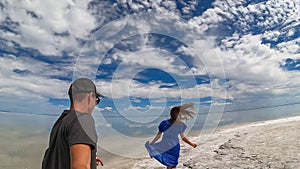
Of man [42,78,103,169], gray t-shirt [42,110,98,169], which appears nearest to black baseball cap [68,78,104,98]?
man [42,78,103,169]

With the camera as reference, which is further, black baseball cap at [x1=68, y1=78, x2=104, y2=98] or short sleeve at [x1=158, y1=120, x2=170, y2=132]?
short sleeve at [x1=158, y1=120, x2=170, y2=132]

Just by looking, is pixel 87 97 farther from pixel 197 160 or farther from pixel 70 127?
pixel 197 160

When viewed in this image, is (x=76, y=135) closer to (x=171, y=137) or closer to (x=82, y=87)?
(x=82, y=87)

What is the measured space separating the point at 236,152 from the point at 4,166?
12587 millimetres

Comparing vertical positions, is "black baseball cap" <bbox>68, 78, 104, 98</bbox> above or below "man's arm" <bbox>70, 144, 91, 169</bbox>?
above

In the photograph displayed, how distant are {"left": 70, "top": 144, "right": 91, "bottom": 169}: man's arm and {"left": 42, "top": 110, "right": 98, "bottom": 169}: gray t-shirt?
4 centimetres

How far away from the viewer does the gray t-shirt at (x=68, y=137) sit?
83.8 inches

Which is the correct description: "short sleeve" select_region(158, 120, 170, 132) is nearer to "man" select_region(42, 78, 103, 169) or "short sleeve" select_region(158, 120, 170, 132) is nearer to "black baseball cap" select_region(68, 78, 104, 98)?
"man" select_region(42, 78, 103, 169)

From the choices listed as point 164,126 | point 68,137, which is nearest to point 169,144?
point 164,126

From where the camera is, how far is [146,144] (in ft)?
25.2

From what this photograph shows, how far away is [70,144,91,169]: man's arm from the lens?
203 centimetres

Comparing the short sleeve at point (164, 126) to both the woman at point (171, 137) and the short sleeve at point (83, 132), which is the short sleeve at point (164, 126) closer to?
the woman at point (171, 137)

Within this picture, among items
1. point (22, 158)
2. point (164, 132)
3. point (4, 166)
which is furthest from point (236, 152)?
point (22, 158)

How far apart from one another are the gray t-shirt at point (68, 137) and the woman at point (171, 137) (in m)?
4.87
